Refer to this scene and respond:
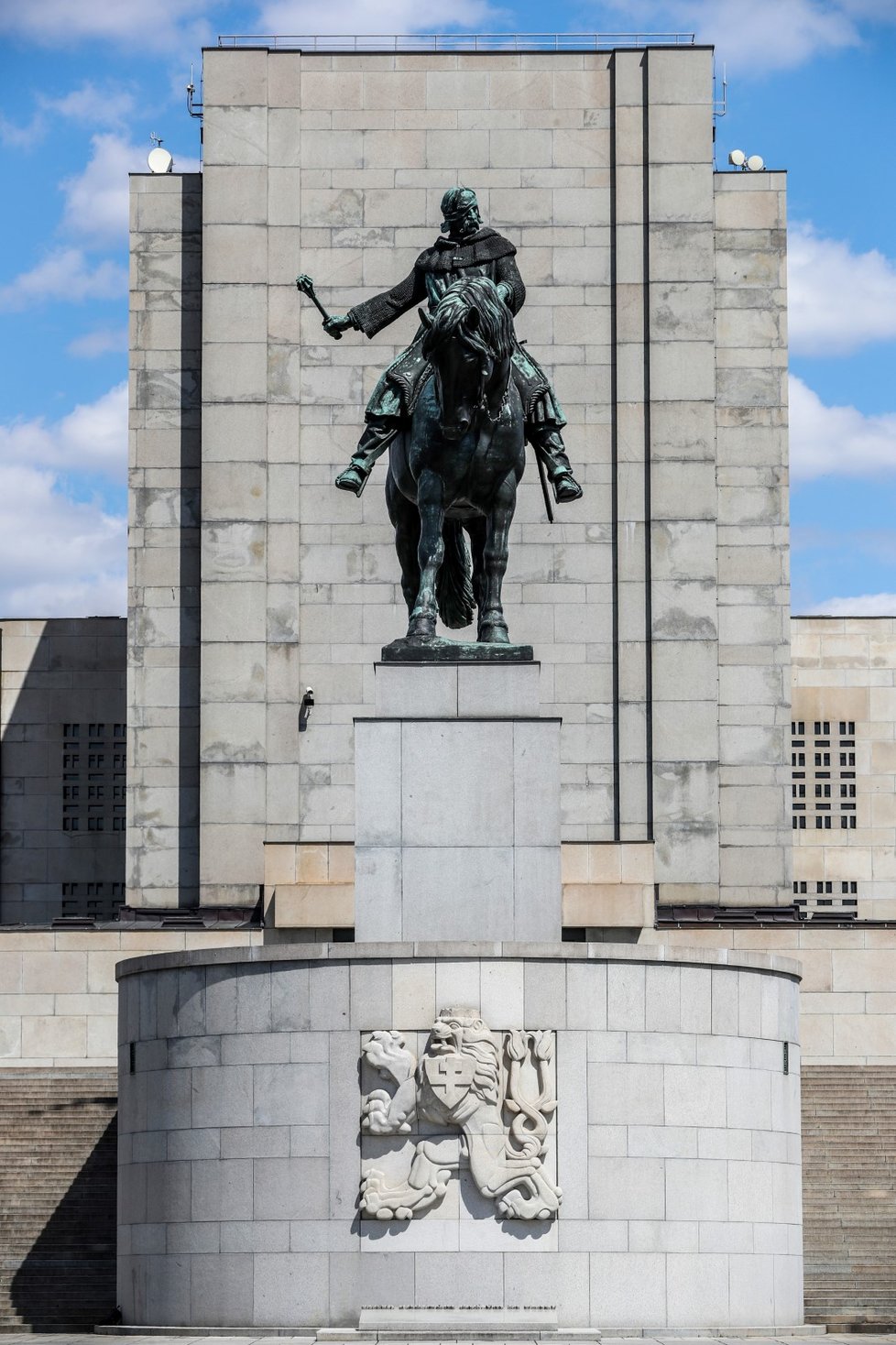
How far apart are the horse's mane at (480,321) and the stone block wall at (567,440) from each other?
21.2 m

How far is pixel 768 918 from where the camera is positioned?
50.5 m

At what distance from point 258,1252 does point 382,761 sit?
5246 millimetres

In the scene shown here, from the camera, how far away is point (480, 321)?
29016 millimetres

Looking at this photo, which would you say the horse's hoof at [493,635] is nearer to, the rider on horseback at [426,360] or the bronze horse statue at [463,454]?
the bronze horse statue at [463,454]

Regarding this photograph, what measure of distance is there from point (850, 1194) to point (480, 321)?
14.2 meters

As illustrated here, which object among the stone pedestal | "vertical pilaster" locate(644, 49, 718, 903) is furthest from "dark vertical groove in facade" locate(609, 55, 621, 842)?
the stone pedestal

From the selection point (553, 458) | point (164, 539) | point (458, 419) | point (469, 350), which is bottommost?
point (553, 458)

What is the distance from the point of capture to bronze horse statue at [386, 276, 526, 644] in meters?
29.1

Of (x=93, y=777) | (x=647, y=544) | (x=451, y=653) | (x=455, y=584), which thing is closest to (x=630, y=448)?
(x=647, y=544)

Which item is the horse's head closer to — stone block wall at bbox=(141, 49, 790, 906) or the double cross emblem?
the double cross emblem

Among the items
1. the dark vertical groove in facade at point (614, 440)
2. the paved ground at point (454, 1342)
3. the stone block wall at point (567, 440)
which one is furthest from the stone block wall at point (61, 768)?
the paved ground at point (454, 1342)

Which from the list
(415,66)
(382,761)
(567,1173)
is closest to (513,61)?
(415,66)

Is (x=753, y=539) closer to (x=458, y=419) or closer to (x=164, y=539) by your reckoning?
(x=164, y=539)

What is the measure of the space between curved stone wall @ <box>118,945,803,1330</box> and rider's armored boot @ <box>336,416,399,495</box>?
18.8 ft
